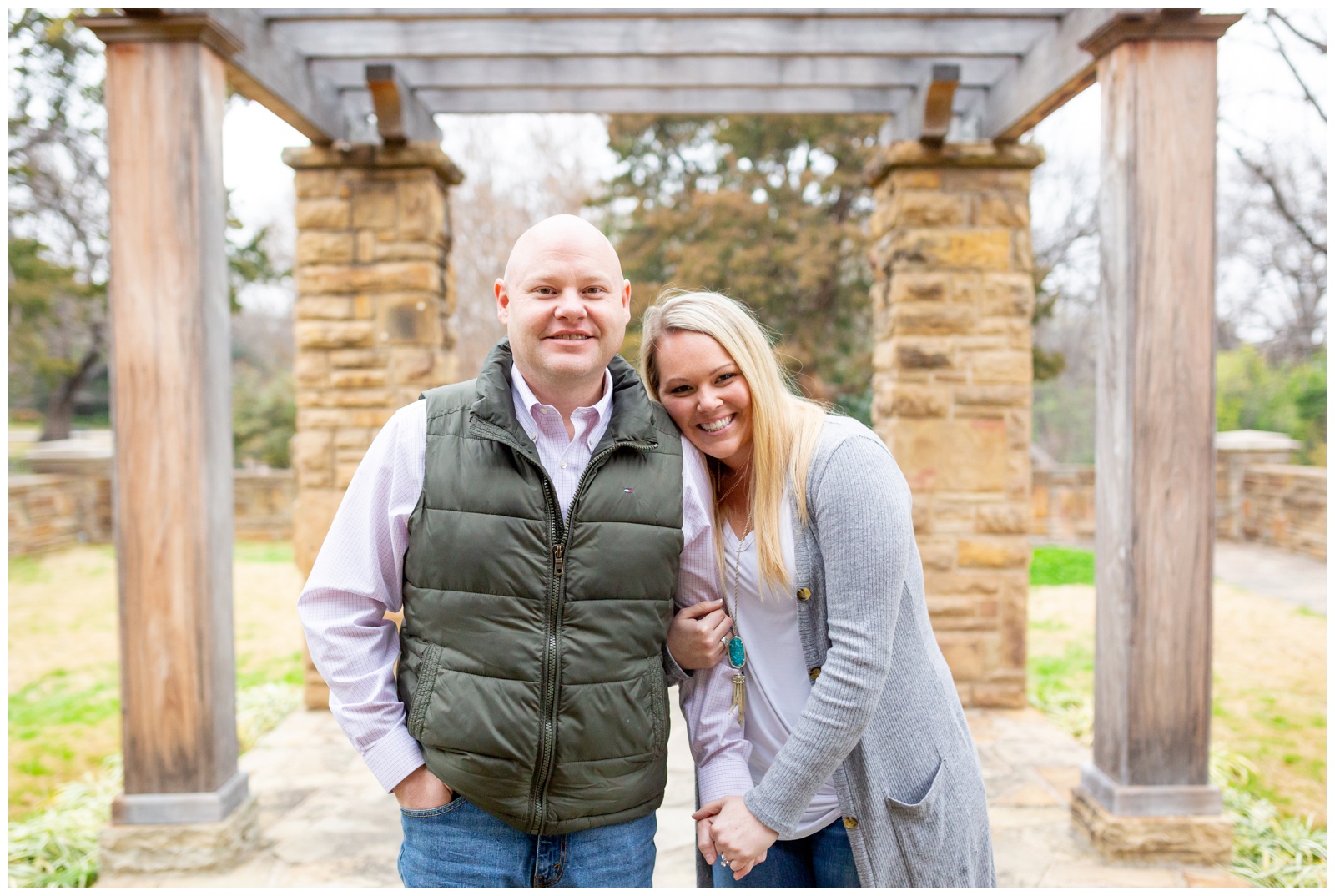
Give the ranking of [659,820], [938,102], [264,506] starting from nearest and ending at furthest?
[659,820], [938,102], [264,506]

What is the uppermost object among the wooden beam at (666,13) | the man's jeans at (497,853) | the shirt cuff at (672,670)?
the wooden beam at (666,13)

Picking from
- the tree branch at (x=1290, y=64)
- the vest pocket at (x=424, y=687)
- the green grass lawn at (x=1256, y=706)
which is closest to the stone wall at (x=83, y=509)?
the green grass lawn at (x=1256, y=706)

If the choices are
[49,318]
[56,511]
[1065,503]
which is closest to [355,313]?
[49,318]

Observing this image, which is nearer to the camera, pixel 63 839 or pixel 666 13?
pixel 63 839

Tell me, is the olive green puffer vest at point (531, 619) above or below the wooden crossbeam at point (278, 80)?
below

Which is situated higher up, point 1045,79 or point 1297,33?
point 1297,33

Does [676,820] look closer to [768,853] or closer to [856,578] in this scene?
[768,853]

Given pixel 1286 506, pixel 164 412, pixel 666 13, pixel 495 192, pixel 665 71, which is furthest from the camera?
pixel 495 192

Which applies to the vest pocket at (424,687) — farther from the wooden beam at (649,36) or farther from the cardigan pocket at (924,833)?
the wooden beam at (649,36)

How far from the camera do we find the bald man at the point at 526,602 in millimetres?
1629

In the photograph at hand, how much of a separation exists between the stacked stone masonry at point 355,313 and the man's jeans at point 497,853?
3.56 m

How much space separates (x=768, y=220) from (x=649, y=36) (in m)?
7.00

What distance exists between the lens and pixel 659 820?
3693mm

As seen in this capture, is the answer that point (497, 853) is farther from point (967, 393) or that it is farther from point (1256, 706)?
point (1256, 706)
